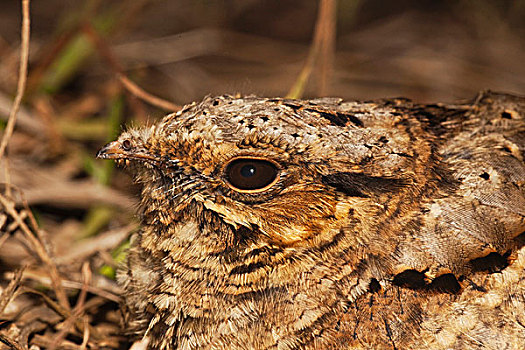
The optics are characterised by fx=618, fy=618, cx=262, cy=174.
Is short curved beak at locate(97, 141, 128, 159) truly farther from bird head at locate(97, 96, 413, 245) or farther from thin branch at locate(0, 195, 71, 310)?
thin branch at locate(0, 195, 71, 310)

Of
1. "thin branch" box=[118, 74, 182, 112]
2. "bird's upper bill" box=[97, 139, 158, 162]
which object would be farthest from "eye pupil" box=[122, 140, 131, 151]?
"thin branch" box=[118, 74, 182, 112]

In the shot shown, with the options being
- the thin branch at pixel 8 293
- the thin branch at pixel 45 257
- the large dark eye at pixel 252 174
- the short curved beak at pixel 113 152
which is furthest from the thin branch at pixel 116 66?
the large dark eye at pixel 252 174

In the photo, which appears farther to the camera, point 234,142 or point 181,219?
point 181,219

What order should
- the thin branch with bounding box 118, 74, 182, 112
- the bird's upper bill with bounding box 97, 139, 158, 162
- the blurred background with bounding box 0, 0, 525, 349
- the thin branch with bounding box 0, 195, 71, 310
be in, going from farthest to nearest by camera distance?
the thin branch with bounding box 118, 74, 182, 112 → the blurred background with bounding box 0, 0, 525, 349 → the thin branch with bounding box 0, 195, 71, 310 → the bird's upper bill with bounding box 97, 139, 158, 162

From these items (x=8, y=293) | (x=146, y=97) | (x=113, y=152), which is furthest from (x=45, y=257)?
(x=146, y=97)

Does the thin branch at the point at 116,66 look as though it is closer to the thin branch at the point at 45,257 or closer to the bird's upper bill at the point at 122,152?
the thin branch at the point at 45,257

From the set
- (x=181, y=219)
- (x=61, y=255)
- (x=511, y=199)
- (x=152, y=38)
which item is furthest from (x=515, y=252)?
(x=152, y=38)

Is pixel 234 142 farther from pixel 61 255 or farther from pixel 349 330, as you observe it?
pixel 61 255
